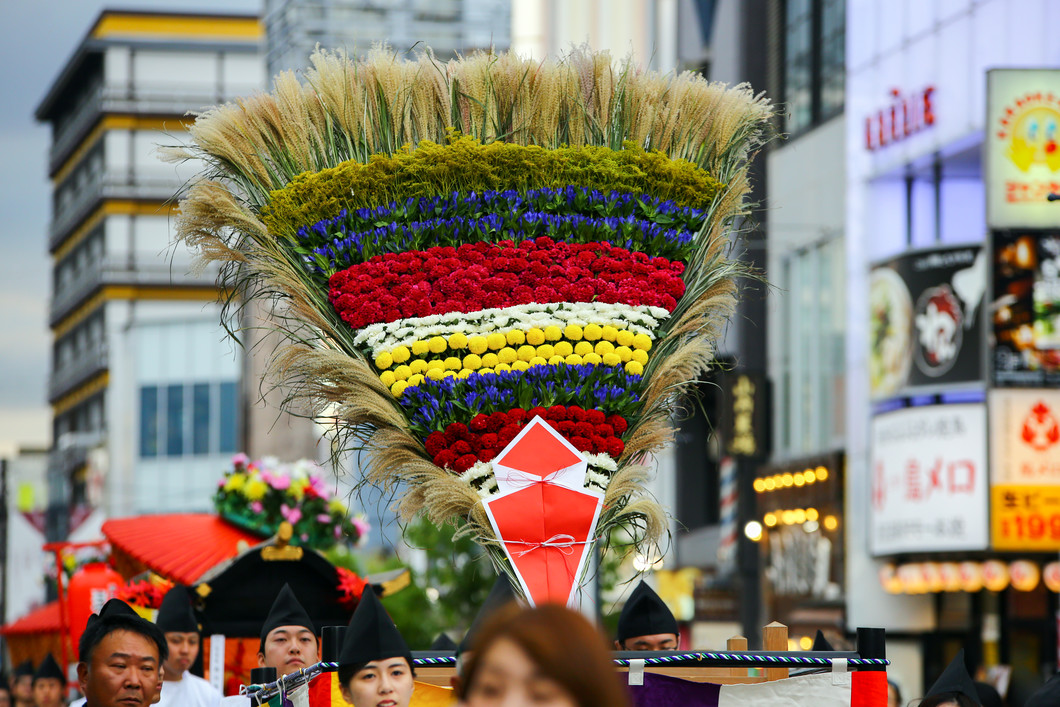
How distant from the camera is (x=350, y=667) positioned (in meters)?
4.41

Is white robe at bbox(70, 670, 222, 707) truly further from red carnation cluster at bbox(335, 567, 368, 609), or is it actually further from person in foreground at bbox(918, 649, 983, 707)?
person in foreground at bbox(918, 649, 983, 707)

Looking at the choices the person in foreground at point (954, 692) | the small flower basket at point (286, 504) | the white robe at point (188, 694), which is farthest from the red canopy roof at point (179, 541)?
the person in foreground at point (954, 692)

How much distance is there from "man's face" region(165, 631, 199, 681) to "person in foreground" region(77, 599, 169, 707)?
6.43ft

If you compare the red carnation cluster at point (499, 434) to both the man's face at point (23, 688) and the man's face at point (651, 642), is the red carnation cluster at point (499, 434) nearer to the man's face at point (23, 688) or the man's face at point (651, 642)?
the man's face at point (651, 642)

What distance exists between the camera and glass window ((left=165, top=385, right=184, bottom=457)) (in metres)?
64.2

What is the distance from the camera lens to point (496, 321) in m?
5.70

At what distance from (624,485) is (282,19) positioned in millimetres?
56339

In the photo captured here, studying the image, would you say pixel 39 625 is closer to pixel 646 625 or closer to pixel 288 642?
pixel 288 642

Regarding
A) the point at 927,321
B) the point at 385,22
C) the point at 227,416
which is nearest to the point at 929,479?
the point at 927,321

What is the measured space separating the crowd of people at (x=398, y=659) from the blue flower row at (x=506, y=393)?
40.1 inches

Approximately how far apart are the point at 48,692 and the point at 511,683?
8820 millimetres

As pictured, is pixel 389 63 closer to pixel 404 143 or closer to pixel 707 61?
pixel 404 143

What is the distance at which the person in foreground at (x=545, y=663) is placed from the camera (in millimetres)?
2230

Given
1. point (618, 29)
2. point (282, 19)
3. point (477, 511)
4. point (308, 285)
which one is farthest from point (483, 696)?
point (282, 19)
